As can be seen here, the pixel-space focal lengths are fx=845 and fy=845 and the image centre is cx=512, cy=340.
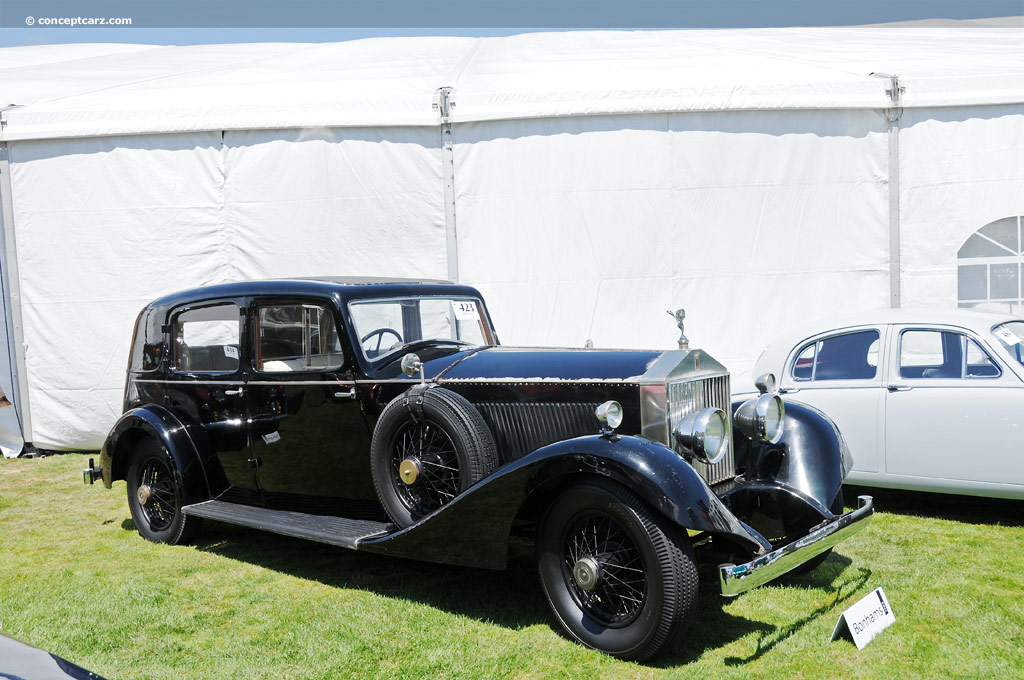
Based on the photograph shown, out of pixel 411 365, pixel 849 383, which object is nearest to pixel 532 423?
pixel 411 365

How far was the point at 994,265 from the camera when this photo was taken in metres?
8.30

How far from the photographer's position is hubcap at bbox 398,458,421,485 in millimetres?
4246

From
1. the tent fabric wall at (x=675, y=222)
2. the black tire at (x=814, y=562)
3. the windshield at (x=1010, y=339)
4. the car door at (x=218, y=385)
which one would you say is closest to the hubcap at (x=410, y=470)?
the car door at (x=218, y=385)

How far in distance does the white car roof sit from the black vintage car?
143 cm

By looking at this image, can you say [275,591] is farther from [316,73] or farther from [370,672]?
[316,73]

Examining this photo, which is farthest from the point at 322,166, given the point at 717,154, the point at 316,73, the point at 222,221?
the point at 717,154

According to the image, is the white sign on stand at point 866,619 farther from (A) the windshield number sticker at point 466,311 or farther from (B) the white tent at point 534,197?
(B) the white tent at point 534,197

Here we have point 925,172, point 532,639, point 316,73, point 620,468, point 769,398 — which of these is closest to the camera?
point 620,468

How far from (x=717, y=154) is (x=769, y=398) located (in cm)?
→ 468

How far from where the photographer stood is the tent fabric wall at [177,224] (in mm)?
8539

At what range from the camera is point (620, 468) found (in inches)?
136

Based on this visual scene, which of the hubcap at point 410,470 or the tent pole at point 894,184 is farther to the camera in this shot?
the tent pole at point 894,184

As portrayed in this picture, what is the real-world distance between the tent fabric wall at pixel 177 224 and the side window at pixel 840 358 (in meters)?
3.90

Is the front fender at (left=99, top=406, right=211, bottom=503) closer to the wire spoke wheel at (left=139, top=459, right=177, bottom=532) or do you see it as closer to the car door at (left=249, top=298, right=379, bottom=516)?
the wire spoke wheel at (left=139, top=459, right=177, bottom=532)
